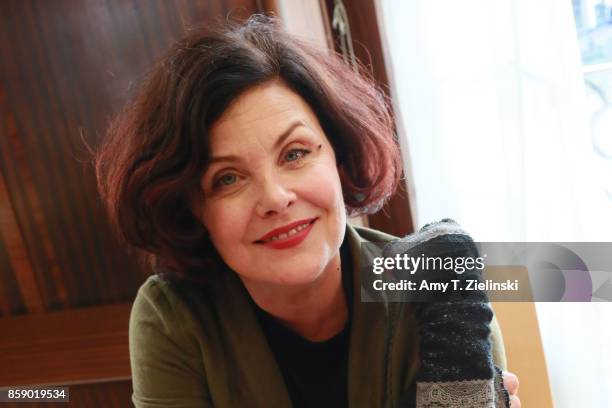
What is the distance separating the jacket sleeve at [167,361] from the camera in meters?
1.11

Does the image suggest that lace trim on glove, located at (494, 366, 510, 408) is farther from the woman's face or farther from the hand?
the woman's face

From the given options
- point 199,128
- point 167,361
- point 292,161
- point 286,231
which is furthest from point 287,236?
point 167,361

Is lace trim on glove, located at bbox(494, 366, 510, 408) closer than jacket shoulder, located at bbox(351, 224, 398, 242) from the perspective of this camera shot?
Yes

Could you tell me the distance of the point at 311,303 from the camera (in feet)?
3.80

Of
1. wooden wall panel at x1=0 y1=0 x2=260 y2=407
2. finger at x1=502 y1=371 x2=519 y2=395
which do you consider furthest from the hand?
wooden wall panel at x1=0 y1=0 x2=260 y2=407

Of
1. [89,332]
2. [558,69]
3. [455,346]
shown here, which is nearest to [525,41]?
[558,69]

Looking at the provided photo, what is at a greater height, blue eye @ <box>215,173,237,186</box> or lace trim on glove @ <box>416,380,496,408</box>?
blue eye @ <box>215,173,237,186</box>

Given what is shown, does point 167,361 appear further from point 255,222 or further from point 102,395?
point 102,395

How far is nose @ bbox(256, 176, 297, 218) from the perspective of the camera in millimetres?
944

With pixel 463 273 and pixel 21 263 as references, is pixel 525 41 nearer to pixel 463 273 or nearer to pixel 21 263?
pixel 463 273

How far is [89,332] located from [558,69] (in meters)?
1.29

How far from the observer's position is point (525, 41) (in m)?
1.33

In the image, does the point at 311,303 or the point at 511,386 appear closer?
the point at 511,386

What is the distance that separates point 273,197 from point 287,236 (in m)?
0.08
